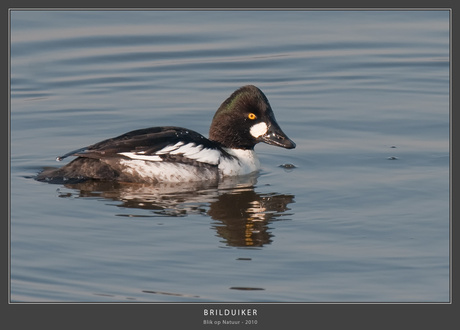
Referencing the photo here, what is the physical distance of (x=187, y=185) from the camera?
1310 cm

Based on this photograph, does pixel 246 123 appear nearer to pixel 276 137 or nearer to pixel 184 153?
pixel 276 137

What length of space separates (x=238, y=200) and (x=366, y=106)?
4.75 metres

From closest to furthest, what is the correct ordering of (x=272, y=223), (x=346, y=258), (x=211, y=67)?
(x=346, y=258) < (x=272, y=223) < (x=211, y=67)

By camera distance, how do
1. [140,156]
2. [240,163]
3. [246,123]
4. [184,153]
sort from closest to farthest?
[140,156]
[184,153]
[240,163]
[246,123]

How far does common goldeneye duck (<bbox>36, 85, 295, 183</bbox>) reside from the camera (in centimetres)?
1296

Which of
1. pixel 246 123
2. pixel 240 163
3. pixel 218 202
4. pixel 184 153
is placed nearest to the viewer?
pixel 218 202

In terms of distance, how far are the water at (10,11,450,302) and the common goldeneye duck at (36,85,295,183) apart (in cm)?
25

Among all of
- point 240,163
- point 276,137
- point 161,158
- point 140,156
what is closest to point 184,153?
point 161,158

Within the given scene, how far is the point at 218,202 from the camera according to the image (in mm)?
12344

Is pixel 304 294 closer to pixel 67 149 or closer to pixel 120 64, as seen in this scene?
pixel 67 149

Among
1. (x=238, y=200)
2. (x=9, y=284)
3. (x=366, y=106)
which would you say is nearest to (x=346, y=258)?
(x=238, y=200)

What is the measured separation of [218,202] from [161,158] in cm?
121

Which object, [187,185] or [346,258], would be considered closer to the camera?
[346,258]

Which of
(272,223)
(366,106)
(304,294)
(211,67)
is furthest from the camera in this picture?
(211,67)
